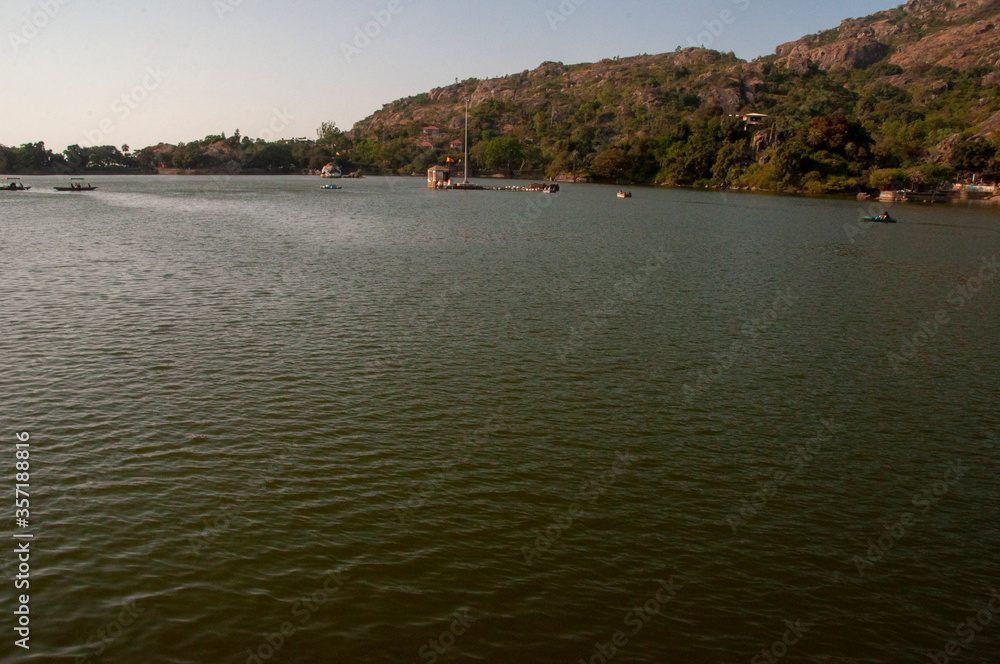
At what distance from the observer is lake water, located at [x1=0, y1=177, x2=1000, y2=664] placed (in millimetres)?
10211

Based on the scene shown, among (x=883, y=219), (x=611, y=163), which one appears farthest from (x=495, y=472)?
(x=611, y=163)

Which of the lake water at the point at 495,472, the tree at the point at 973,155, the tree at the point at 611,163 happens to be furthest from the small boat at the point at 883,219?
the tree at the point at 611,163

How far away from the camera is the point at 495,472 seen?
48.6 ft

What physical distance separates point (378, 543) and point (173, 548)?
360cm

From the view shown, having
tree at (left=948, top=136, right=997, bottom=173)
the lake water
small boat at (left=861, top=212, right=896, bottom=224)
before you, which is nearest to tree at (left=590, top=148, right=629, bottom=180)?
tree at (left=948, top=136, right=997, bottom=173)

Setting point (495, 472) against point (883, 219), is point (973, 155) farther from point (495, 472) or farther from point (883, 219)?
point (495, 472)

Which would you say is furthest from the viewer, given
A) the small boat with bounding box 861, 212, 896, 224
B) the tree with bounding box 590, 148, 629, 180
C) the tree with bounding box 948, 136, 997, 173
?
the tree with bounding box 590, 148, 629, 180

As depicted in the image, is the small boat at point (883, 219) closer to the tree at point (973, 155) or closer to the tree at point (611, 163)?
the tree at point (973, 155)

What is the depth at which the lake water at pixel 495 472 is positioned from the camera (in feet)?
33.5

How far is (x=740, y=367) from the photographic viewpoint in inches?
889

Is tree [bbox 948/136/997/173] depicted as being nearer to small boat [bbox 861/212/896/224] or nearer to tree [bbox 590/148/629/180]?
tree [bbox 590/148/629/180]

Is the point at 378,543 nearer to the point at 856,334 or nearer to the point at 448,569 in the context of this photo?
the point at 448,569

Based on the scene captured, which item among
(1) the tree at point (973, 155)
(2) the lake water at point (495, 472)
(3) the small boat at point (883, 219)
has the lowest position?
(2) the lake water at point (495, 472)

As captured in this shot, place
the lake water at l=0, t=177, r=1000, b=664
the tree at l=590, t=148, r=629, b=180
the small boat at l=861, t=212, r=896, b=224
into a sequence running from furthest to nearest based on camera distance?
the tree at l=590, t=148, r=629, b=180 → the small boat at l=861, t=212, r=896, b=224 → the lake water at l=0, t=177, r=1000, b=664
